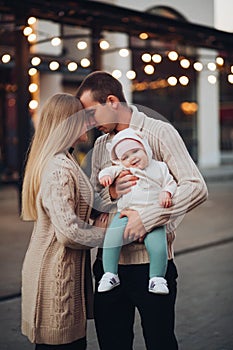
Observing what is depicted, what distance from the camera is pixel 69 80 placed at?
2402 cm

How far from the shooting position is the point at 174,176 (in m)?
3.06

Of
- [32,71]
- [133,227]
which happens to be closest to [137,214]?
[133,227]

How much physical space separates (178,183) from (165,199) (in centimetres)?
15

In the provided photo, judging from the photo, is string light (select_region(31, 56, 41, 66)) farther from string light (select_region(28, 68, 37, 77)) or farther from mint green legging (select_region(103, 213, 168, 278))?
mint green legging (select_region(103, 213, 168, 278))

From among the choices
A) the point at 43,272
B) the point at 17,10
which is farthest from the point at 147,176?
the point at 17,10

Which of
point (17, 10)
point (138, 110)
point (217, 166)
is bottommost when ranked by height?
point (217, 166)

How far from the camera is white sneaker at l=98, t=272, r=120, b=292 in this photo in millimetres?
2990

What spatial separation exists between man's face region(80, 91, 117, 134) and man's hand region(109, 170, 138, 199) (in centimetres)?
27

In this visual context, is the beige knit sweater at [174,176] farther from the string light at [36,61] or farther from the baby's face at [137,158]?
the string light at [36,61]

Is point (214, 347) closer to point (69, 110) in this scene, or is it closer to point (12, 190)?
point (69, 110)

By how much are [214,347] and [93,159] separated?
2306 millimetres

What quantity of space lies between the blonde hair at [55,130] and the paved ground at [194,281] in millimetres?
2279

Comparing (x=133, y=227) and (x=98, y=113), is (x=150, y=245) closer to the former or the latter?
(x=133, y=227)

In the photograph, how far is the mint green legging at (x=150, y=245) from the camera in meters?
2.95
